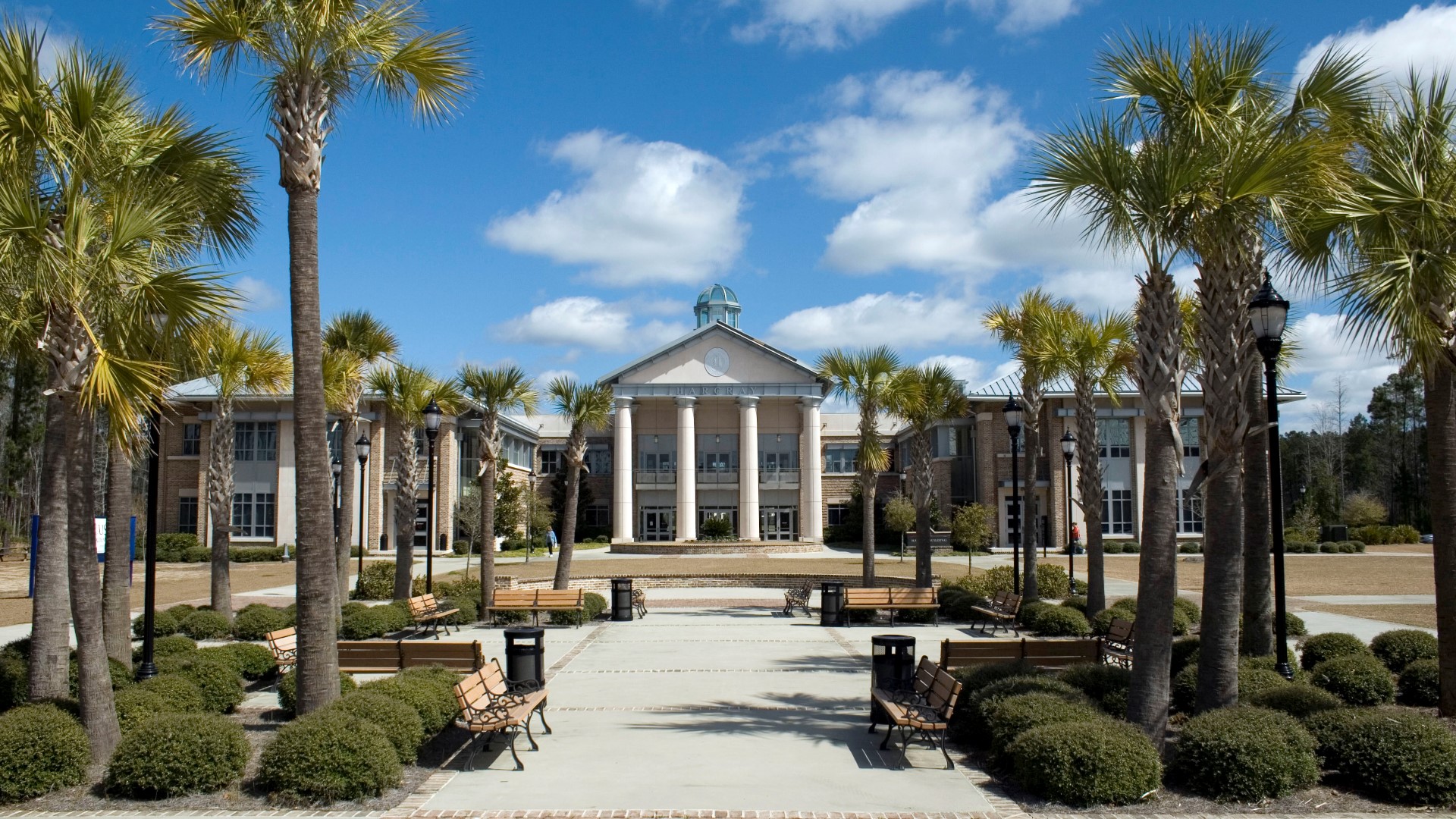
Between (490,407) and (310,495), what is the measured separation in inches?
548

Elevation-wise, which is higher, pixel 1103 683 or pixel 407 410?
pixel 407 410

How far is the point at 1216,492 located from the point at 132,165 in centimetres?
1057

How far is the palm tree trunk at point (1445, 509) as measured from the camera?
9.38 metres

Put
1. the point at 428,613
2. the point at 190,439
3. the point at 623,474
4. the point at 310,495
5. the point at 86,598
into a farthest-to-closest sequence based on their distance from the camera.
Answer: the point at 623,474 < the point at 190,439 < the point at 428,613 < the point at 310,495 < the point at 86,598

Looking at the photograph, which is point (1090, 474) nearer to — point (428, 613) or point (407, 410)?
point (428, 613)

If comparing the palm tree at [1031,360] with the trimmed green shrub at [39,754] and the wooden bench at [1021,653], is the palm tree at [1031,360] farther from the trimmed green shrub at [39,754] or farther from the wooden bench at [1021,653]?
the trimmed green shrub at [39,754]

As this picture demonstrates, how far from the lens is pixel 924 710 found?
9.39 m

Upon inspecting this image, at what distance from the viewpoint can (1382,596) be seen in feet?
84.6

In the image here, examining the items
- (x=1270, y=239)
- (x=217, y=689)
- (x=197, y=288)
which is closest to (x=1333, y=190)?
(x=1270, y=239)

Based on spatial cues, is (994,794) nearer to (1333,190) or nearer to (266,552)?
(1333,190)

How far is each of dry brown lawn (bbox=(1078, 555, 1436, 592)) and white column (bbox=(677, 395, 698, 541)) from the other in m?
19.9

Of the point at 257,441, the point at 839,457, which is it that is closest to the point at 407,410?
the point at 257,441

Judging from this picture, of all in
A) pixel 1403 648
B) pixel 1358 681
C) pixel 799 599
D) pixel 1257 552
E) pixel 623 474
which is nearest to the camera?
pixel 1358 681

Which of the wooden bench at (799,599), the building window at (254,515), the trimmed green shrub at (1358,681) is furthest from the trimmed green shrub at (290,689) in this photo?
the building window at (254,515)
